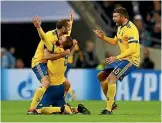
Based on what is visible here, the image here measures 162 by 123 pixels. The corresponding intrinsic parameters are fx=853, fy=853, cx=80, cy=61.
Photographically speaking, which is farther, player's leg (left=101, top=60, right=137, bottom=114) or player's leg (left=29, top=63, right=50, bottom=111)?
player's leg (left=101, top=60, right=137, bottom=114)

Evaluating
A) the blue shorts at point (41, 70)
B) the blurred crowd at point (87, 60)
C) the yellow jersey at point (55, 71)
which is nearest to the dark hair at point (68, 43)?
the yellow jersey at point (55, 71)

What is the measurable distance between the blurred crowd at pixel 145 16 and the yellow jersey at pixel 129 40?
11.2 metres

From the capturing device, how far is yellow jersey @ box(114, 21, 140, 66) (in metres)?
16.8

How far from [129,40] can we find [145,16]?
1271 centimetres

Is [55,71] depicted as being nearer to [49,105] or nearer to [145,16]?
[49,105]

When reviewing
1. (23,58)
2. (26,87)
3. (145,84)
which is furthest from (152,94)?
(23,58)

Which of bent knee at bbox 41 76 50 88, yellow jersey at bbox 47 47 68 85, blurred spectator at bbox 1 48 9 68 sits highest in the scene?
blurred spectator at bbox 1 48 9 68

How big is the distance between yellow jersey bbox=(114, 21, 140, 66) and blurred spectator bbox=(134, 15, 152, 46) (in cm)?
1117

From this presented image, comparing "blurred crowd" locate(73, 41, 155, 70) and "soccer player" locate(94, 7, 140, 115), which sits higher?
"blurred crowd" locate(73, 41, 155, 70)

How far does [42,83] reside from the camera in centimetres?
1653

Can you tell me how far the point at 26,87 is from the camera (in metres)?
25.5

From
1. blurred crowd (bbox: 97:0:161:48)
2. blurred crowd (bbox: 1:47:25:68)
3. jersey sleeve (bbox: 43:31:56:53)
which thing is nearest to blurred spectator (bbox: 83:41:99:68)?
blurred crowd (bbox: 97:0:161:48)

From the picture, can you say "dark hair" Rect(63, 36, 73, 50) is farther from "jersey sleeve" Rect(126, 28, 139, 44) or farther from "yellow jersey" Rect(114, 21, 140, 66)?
"jersey sleeve" Rect(126, 28, 139, 44)

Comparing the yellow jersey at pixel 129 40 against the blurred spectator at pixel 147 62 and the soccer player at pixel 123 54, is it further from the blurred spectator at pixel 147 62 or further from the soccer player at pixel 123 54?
the blurred spectator at pixel 147 62
